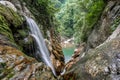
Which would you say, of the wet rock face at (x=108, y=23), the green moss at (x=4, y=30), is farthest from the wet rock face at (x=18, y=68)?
the wet rock face at (x=108, y=23)

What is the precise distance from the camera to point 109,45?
5816 mm

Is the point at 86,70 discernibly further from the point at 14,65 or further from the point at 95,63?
the point at 14,65

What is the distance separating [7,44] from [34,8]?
518 inches

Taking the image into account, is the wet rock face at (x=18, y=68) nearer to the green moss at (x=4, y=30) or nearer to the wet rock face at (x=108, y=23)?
the green moss at (x=4, y=30)

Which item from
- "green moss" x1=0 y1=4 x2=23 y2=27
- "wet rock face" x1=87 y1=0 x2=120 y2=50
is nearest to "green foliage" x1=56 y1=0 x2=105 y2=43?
"wet rock face" x1=87 y1=0 x2=120 y2=50

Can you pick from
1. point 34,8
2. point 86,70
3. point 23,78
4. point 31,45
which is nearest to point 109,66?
point 86,70

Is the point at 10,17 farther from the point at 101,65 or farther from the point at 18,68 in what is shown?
the point at 101,65

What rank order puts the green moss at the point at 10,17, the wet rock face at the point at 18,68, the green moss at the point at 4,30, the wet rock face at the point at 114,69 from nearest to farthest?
the wet rock face at the point at 114,69 < the wet rock face at the point at 18,68 < the green moss at the point at 4,30 < the green moss at the point at 10,17

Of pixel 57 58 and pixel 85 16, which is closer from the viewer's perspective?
pixel 57 58

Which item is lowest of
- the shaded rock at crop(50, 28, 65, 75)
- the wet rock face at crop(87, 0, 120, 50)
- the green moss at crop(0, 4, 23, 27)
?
the shaded rock at crop(50, 28, 65, 75)

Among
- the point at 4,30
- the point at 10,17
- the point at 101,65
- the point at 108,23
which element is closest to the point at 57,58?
the point at 108,23

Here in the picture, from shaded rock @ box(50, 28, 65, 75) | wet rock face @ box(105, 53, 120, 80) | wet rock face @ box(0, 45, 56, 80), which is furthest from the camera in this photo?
shaded rock @ box(50, 28, 65, 75)

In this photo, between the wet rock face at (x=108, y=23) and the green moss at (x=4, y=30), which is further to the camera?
the wet rock face at (x=108, y=23)

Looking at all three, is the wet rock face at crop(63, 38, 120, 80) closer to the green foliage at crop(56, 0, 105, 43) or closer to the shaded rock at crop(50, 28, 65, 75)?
the green foliage at crop(56, 0, 105, 43)
